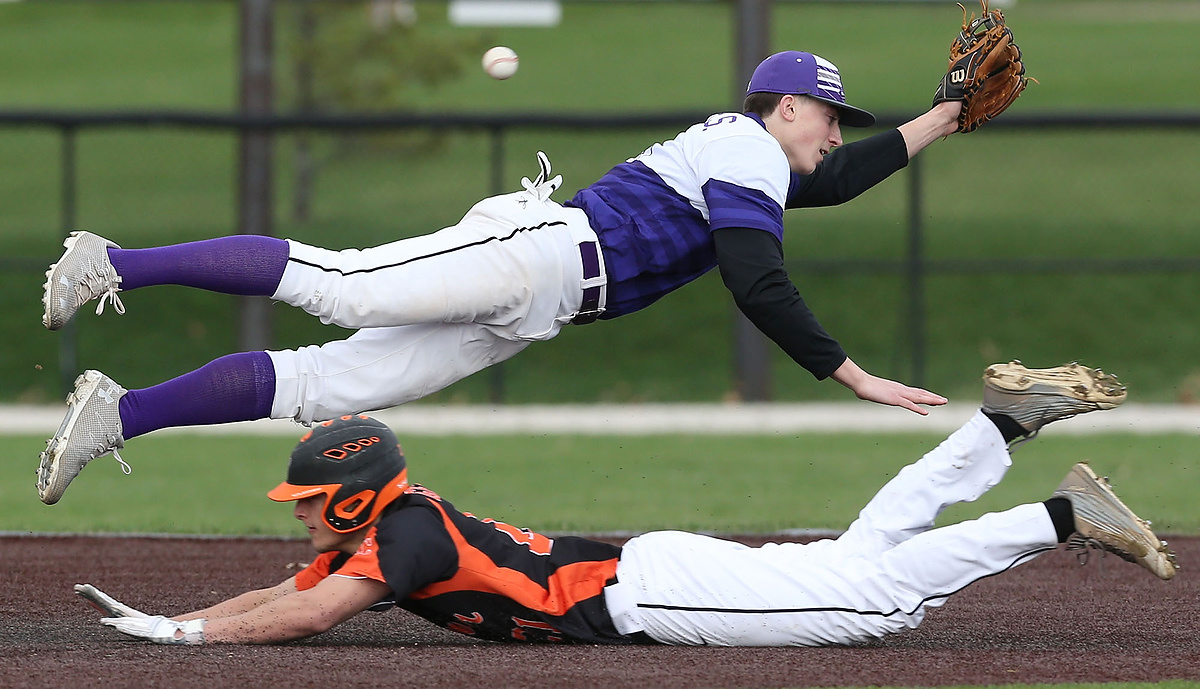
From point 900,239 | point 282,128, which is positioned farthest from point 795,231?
point 282,128

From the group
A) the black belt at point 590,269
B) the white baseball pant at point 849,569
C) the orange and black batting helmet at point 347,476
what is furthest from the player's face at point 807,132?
the orange and black batting helmet at point 347,476

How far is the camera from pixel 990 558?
12.7 feet

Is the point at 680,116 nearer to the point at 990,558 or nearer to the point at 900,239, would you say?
the point at 900,239

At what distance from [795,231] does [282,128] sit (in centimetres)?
763

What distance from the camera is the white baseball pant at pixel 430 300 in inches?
164

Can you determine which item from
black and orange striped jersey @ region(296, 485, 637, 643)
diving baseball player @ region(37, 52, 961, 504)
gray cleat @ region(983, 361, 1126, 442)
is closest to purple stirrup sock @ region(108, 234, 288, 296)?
diving baseball player @ region(37, 52, 961, 504)

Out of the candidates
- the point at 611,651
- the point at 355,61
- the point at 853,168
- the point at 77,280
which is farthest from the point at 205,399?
the point at 355,61

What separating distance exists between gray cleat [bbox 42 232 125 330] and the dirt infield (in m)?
0.94

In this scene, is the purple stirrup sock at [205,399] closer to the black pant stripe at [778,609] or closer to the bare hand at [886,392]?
the black pant stripe at [778,609]

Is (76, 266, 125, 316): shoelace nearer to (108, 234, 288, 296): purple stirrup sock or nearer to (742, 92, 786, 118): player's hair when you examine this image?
(108, 234, 288, 296): purple stirrup sock

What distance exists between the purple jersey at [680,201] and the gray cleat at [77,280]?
55.1 inches

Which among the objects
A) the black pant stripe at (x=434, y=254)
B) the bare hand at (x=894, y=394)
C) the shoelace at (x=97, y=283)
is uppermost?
the black pant stripe at (x=434, y=254)

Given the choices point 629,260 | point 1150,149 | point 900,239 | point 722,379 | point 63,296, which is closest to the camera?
point 63,296

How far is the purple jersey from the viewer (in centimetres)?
429
